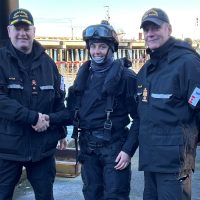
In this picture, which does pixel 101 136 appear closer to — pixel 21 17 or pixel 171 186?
pixel 171 186

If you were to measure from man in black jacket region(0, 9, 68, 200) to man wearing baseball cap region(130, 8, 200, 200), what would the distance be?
3.18 feet

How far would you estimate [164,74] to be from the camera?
3.11 meters

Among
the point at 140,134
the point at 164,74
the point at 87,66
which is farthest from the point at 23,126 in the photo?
the point at 164,74

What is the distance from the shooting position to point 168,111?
3.05 metres

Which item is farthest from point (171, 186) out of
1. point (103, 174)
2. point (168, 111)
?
point (103, 174)

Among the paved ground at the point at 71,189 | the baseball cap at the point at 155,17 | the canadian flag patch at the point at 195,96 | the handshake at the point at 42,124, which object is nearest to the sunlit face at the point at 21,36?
the handshake at the point at 42,124

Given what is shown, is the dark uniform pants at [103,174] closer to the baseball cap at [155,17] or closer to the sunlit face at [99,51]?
the sunlit face at [99,51]

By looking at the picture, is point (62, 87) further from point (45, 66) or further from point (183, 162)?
point (183, 162)

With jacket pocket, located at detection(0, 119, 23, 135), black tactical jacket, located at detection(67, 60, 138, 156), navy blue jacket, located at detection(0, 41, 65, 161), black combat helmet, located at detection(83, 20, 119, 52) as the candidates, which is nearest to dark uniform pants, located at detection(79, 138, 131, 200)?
black tactical jacket, located at detection(67, 60, 138, 156)

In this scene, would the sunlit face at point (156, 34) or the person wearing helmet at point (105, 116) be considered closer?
the sunlit face at point (156, 34)

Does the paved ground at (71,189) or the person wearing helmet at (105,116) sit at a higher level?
the person wearing helmet at (105,116)

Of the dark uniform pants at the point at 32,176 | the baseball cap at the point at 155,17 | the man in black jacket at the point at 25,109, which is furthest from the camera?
the dark uniform pants at the point at 32,176

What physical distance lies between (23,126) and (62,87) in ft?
1.98

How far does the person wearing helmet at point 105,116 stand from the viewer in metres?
3.44
